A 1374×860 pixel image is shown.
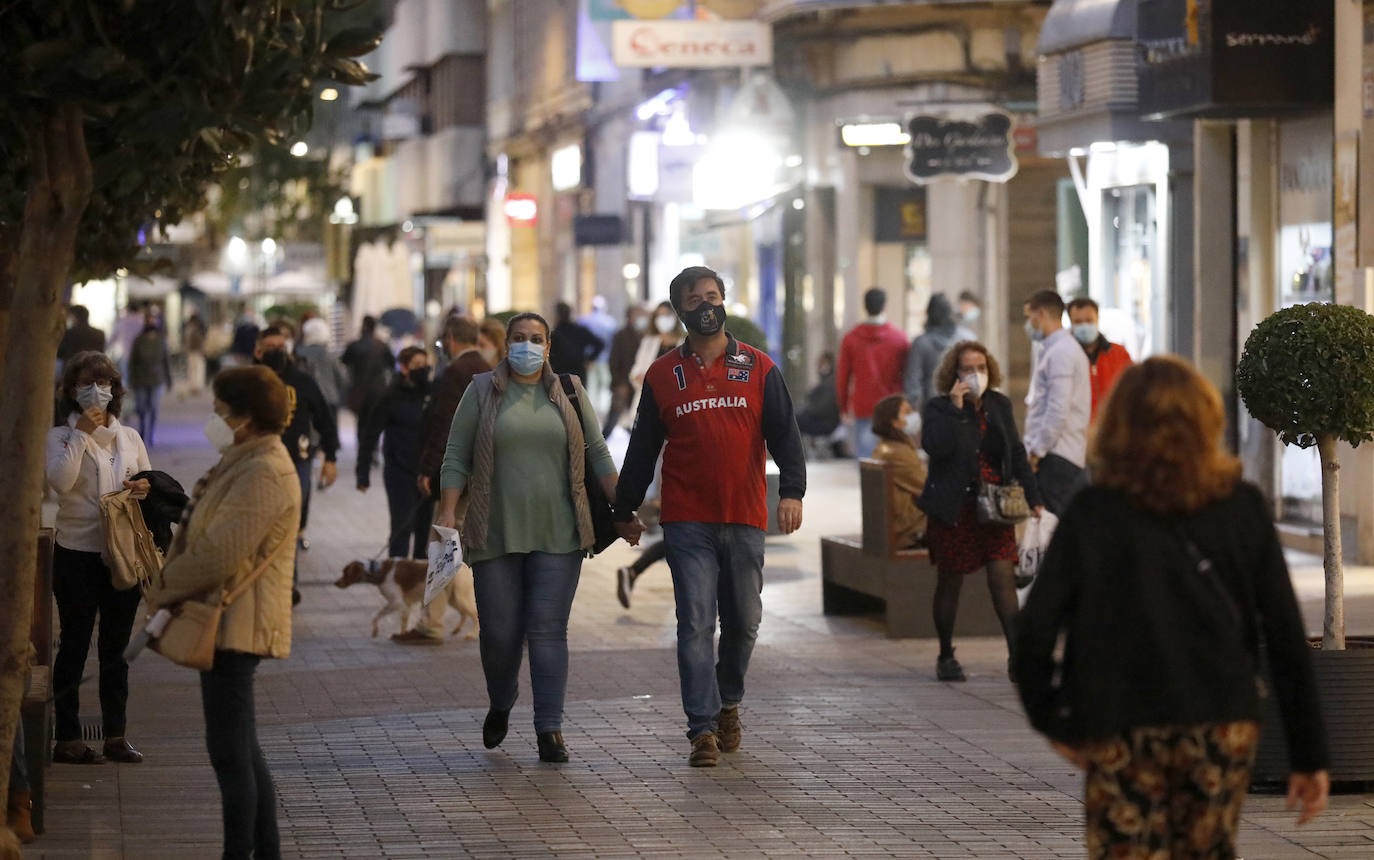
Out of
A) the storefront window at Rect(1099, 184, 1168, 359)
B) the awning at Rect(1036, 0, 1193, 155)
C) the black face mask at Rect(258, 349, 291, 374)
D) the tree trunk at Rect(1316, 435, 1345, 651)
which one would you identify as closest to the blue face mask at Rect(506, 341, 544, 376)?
the tree trunk at Rect(1316, 435, 1345, 651)

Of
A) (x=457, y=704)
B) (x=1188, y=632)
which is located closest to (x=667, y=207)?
(x=457, y=704)

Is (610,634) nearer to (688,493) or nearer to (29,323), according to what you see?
(688,493)

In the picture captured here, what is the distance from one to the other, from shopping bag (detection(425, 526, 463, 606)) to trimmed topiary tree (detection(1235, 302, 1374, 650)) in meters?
3.12

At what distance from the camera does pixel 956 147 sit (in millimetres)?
24297

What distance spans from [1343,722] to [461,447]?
A: 11.7 ft

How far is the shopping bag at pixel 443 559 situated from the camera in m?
9.36

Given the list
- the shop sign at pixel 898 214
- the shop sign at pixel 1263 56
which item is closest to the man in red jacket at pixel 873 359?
the shop sign at pixel 1263 56

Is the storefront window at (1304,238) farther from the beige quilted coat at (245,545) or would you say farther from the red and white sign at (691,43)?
the red and white sign at (691,43)

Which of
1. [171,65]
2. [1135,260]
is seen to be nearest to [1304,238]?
[1135,260]

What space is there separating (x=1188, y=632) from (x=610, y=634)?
891 centimetres

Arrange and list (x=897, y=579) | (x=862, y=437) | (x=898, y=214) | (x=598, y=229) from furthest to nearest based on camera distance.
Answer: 1. (x=598, y=229)
2. (x=898, y=214)
3. (x=862, y=437)
4. (x=897, y=579)

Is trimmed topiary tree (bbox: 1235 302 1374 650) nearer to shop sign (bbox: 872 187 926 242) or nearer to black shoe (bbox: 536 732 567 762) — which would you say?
black shoe (bbox: 536 732 567 762)

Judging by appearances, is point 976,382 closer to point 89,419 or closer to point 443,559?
point 443,559

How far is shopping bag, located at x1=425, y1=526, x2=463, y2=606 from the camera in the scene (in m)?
9.36
